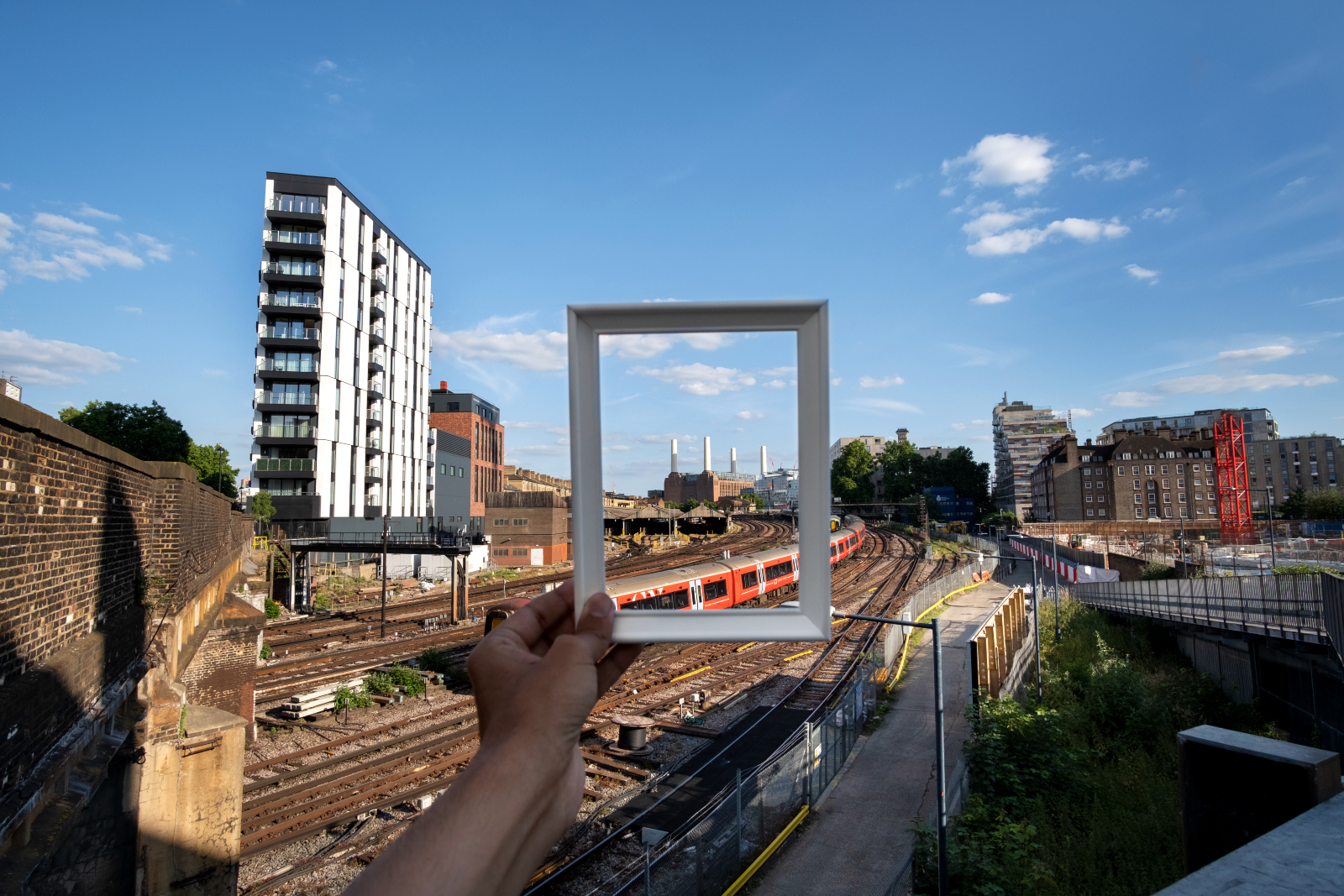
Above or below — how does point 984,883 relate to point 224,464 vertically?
below

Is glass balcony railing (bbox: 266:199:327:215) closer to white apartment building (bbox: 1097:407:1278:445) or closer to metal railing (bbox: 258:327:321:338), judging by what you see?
metal railing (bbox: 258:327:321:338)

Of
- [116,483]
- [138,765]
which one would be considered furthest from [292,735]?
[116,483]

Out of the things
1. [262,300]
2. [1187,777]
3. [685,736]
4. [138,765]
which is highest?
[262,300]

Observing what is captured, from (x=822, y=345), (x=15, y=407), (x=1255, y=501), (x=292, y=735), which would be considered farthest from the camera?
(x=1255, y=501)

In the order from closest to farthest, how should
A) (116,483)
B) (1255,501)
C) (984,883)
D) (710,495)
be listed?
(116,483)
(984,883)
(1255,501)
(710,495)

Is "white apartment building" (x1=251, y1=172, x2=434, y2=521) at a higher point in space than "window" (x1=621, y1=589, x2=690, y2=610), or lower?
higher

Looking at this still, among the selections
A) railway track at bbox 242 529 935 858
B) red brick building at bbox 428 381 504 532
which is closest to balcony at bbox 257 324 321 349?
red brick building at bbox 428 381 504 532

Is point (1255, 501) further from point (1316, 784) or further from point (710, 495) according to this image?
point (1316, 784)

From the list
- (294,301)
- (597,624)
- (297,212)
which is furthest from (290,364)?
(597,624)
